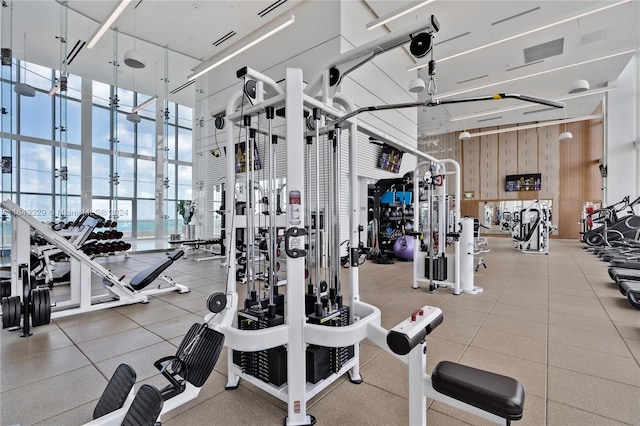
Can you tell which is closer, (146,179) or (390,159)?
(390,159)

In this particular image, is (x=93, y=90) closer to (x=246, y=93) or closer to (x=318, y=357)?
(x=246, y=93)

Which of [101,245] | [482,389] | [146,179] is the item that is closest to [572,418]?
[482,389]

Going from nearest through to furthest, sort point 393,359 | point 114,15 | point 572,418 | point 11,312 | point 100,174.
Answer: point 572,418 → point 393,359 → point 11,312 → point 114,15 → point 100,174

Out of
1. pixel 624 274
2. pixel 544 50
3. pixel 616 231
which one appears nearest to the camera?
pixel 624 274

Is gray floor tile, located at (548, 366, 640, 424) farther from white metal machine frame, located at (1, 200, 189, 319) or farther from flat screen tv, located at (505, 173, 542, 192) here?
flat screen tv, located at (505, 173, 542, 192)

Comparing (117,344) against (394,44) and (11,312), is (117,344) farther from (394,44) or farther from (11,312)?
(394,44)

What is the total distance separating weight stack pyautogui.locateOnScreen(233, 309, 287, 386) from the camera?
1.78m

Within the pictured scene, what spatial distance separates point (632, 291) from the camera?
356 centimetres

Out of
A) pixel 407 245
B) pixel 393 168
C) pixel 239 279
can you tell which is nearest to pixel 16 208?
pixel 239 279

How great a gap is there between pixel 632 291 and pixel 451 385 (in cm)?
383

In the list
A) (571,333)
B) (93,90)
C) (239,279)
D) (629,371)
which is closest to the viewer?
(629,371)

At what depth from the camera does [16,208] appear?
10.2 feet

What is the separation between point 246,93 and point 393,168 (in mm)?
7326

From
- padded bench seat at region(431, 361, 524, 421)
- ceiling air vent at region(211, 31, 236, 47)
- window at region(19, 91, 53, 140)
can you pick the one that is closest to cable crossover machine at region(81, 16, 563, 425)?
padded bench seat at region(431, 361, 524, 421)
